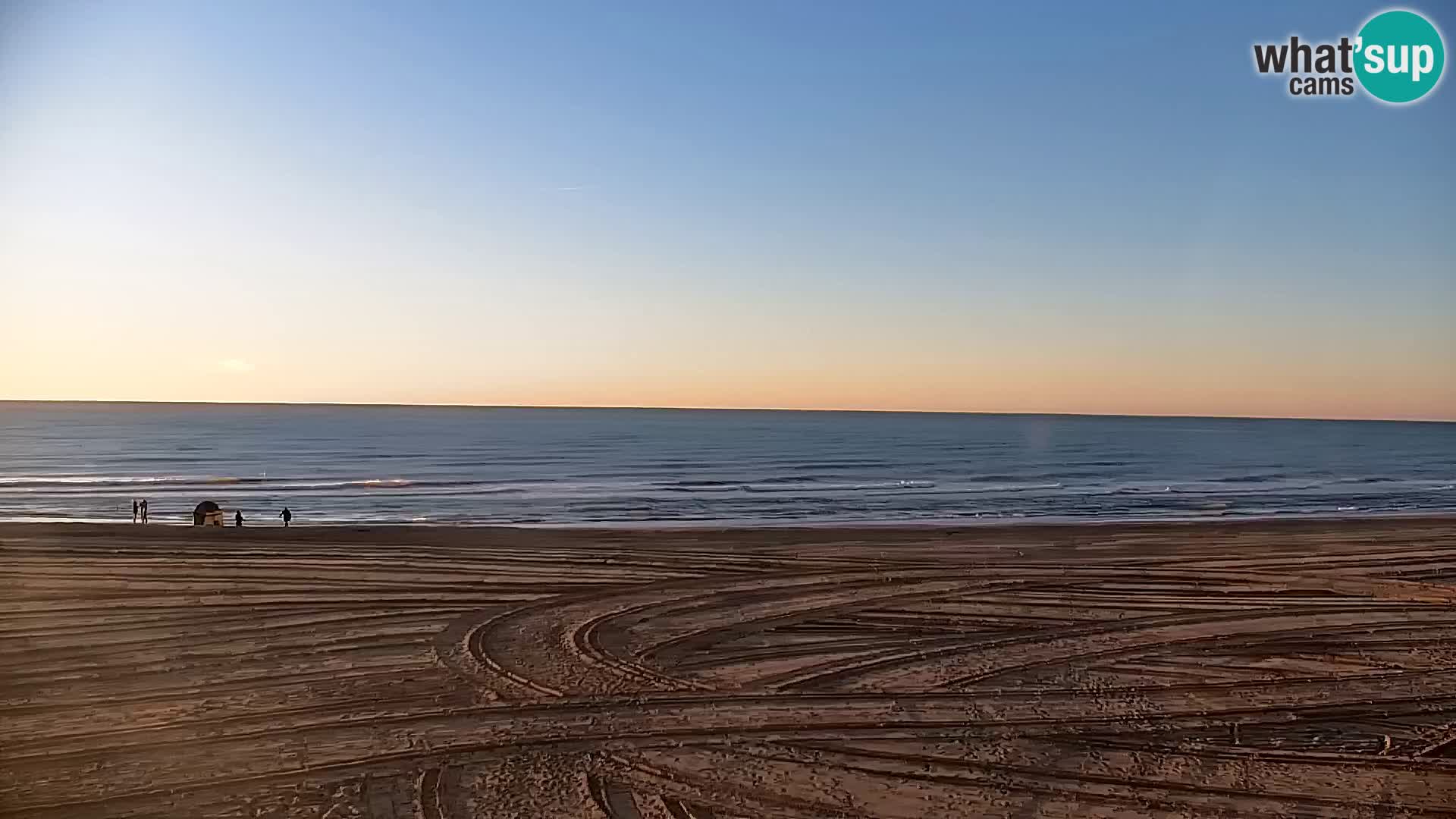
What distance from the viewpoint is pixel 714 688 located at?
9000 millimetres

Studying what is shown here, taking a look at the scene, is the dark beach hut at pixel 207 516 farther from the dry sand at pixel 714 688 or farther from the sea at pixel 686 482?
the dry sand at pixel 714 688

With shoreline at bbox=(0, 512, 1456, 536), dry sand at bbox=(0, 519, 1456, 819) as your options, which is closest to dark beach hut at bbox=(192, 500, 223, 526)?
shoreline at bbox=(0, 512, 1456, 536)

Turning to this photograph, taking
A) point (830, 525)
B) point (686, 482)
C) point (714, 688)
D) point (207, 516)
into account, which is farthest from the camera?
point (686, 482)

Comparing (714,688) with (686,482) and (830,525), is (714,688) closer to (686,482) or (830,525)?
(830,525)

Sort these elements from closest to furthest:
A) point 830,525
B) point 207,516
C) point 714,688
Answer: point 714,688 < point 207,516 < point 830,525

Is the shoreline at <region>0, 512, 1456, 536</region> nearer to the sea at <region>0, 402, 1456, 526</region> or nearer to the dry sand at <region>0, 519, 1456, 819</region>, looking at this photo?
the sea at <region>0, 402, 1456, 526</region>

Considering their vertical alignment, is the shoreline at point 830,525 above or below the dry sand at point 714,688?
below

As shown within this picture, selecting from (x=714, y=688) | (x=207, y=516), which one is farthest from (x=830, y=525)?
(x=714, y=688)

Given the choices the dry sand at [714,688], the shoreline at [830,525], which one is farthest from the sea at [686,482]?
the dry sand at [714,688]

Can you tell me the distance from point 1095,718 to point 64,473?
161ft

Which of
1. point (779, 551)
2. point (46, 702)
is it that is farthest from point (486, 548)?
point (46, 702)

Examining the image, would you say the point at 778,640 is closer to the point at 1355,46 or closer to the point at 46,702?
the point at 46,702

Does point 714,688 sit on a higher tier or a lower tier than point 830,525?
higher

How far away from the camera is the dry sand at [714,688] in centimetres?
657
